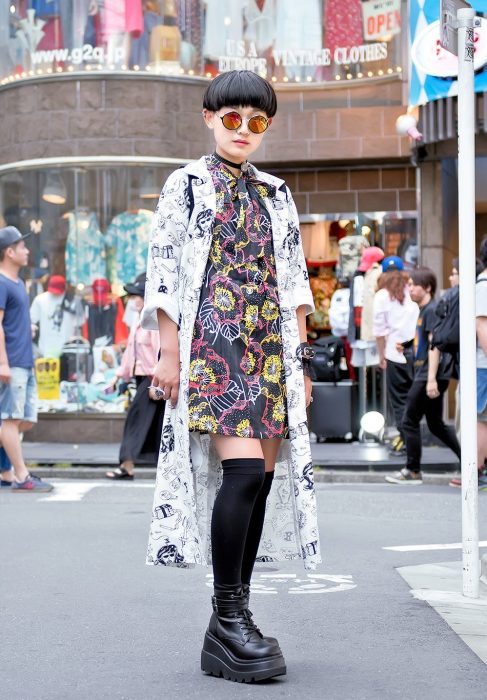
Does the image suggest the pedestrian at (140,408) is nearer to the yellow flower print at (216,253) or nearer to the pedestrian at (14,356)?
the pedestrian at (14,356)

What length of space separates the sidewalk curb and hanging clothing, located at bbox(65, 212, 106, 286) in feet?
11.2

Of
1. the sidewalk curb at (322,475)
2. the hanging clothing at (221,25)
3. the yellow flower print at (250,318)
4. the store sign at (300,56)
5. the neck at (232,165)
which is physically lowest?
the sidewalk curb at (322,475)

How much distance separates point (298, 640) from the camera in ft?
15.8

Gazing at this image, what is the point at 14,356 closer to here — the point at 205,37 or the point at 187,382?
the point at 187,382

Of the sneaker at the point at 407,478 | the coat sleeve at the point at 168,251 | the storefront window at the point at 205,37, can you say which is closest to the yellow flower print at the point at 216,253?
the coat sleeve at the point at 168,251

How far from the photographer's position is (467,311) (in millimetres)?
5805

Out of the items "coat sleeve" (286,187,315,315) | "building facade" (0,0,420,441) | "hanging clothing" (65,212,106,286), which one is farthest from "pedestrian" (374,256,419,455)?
"coat sleeve" (286,187,315,315)

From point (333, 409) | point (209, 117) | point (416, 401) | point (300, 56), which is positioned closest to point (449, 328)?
point (416, 401)

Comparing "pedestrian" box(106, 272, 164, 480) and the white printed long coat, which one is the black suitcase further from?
the white printed long coat

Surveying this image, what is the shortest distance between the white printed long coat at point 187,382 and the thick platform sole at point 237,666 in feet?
0.91

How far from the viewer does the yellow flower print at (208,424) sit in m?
4.20

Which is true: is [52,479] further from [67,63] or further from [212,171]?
[212,171]

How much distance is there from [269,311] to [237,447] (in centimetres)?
45

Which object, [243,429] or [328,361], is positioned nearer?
[243,429]
